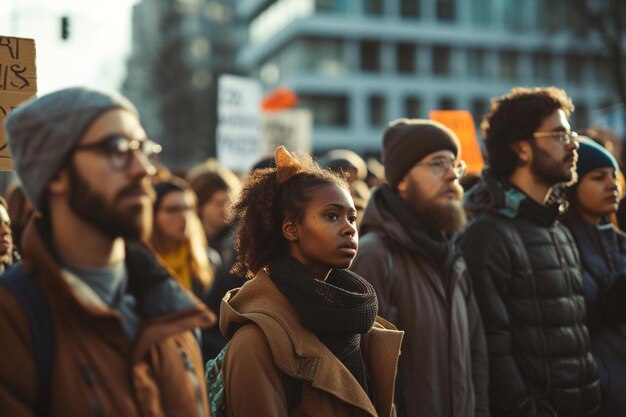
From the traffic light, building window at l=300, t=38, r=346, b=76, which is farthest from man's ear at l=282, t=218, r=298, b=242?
building window at l=300, t=38, r=346, b=76

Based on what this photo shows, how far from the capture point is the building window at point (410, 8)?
206 ft

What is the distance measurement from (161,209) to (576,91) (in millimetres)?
60422

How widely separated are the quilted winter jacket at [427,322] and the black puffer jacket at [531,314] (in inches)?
5.9

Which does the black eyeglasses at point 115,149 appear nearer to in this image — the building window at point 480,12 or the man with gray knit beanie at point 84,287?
the man with gray knit beanie at point 84,287

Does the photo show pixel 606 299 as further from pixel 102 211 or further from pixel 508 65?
pixel 508 65

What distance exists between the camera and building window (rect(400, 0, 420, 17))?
62.9 meters

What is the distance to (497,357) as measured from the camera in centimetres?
507

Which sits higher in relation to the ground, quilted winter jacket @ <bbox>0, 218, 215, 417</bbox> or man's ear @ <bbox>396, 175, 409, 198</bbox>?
man's ear @ <bbox>396, 175, 409, 198</bbox>

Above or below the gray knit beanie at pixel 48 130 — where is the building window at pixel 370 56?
above

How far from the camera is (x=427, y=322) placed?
15.8 ft

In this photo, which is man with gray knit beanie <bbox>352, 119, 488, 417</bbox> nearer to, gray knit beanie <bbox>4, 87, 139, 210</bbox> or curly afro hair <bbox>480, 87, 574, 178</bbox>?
curly afro hair <bbox>480, 87, 574, 178</bbox>

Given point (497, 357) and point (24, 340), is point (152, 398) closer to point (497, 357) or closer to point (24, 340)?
point (24, 340)

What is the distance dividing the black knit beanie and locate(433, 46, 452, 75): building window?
195ft

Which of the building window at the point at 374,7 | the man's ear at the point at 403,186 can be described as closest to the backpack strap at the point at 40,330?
the man's ear at the point at 403,186
